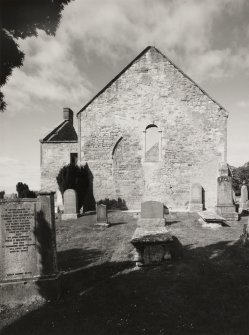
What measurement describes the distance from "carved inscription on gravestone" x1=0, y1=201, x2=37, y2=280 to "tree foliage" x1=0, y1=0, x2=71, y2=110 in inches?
160

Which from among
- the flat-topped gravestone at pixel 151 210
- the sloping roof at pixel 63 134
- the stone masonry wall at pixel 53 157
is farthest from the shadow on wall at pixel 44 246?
the sloping roof at pixel 63 134

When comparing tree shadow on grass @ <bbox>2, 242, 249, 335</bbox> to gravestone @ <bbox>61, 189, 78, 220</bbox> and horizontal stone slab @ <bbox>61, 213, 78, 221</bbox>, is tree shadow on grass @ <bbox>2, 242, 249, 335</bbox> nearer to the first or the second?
horizontal stone slab @ <bbox>61, 213, 78, 221</bbox>

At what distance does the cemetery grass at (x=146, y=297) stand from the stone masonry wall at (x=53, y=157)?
549 inches

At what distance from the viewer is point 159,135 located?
18.0m

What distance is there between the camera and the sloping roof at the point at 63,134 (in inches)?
899

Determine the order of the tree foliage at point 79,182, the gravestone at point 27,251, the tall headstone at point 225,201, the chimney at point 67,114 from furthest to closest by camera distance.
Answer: the chimney at point 67,114, the tree foliage at point 79,182, the tall headstone at point 225,201, the gravestone at point 27,251

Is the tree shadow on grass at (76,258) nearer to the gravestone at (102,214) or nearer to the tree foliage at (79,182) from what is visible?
the gravestone at (102,214)

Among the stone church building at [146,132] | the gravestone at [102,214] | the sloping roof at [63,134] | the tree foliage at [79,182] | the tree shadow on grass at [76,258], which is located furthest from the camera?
the sloping roof at [63,134]

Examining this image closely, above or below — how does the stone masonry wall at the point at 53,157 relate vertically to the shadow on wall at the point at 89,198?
above

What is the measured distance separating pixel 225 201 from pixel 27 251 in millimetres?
10596

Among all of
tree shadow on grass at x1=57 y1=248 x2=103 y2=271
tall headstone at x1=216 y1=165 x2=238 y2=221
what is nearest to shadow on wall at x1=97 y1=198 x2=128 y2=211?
tall headstone at x1=216 y1=165 x2=238 y2=221

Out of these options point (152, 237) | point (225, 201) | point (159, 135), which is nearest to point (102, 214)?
point (225, 201)

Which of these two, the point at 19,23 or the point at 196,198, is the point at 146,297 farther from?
the point at 196,198

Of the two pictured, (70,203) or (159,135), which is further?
(159,135)
